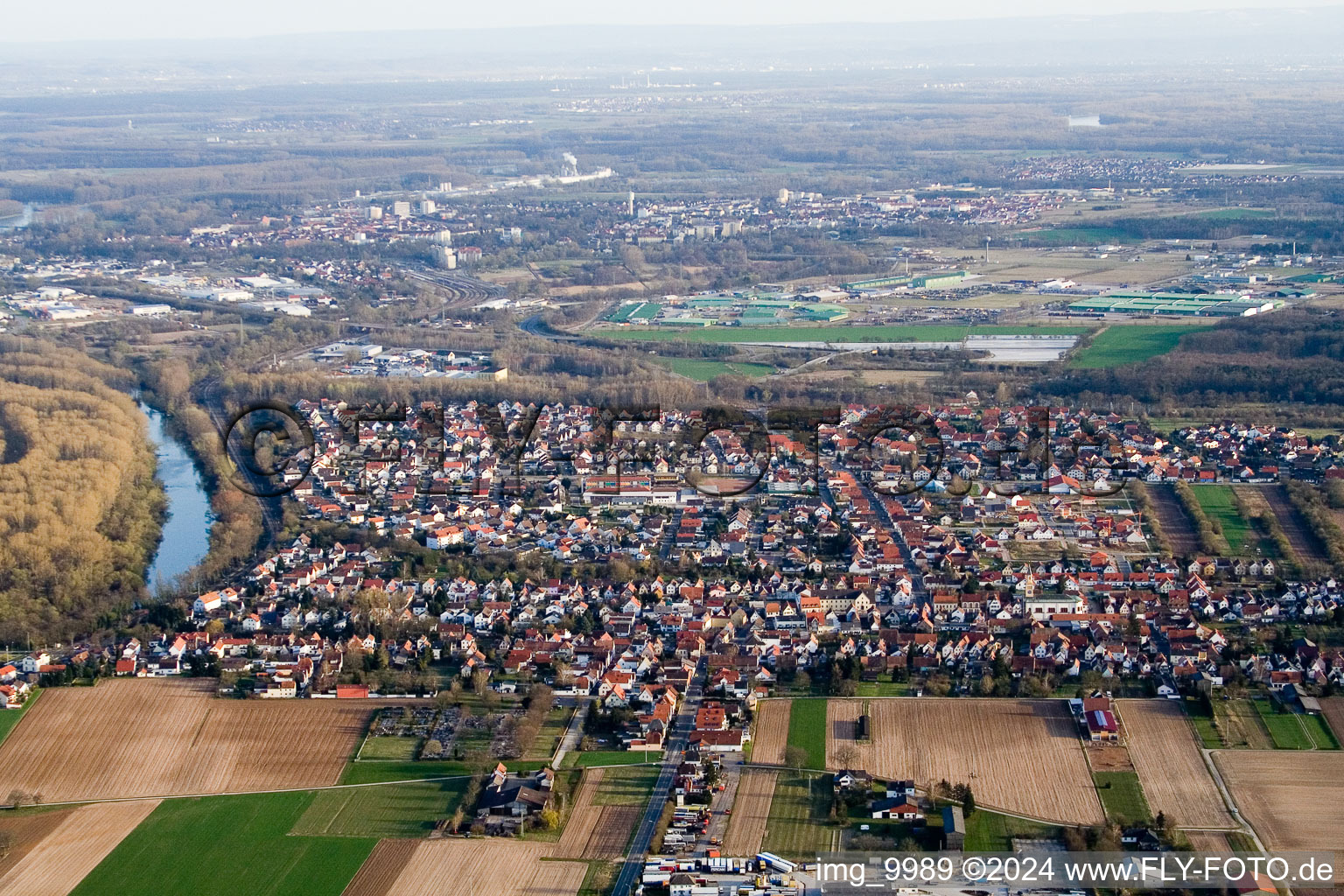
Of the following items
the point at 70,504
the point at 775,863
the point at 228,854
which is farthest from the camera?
the point at 70,504

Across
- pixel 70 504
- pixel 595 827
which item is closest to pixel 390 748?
pixel 595 827

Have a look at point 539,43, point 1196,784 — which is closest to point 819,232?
point 1196,784

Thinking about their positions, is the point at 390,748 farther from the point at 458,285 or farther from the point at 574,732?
the point at 458,285

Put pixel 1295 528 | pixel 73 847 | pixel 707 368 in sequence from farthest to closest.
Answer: pixel 707 368, pixel 1295 528, pixel 73 847

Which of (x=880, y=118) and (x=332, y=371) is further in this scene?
(x=880, y=118)

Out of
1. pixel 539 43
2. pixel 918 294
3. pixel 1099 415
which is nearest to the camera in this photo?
pixel 1099 415

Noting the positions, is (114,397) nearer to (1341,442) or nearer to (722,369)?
(722,369)

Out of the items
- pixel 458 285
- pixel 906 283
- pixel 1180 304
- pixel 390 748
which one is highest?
pixel 390 748
